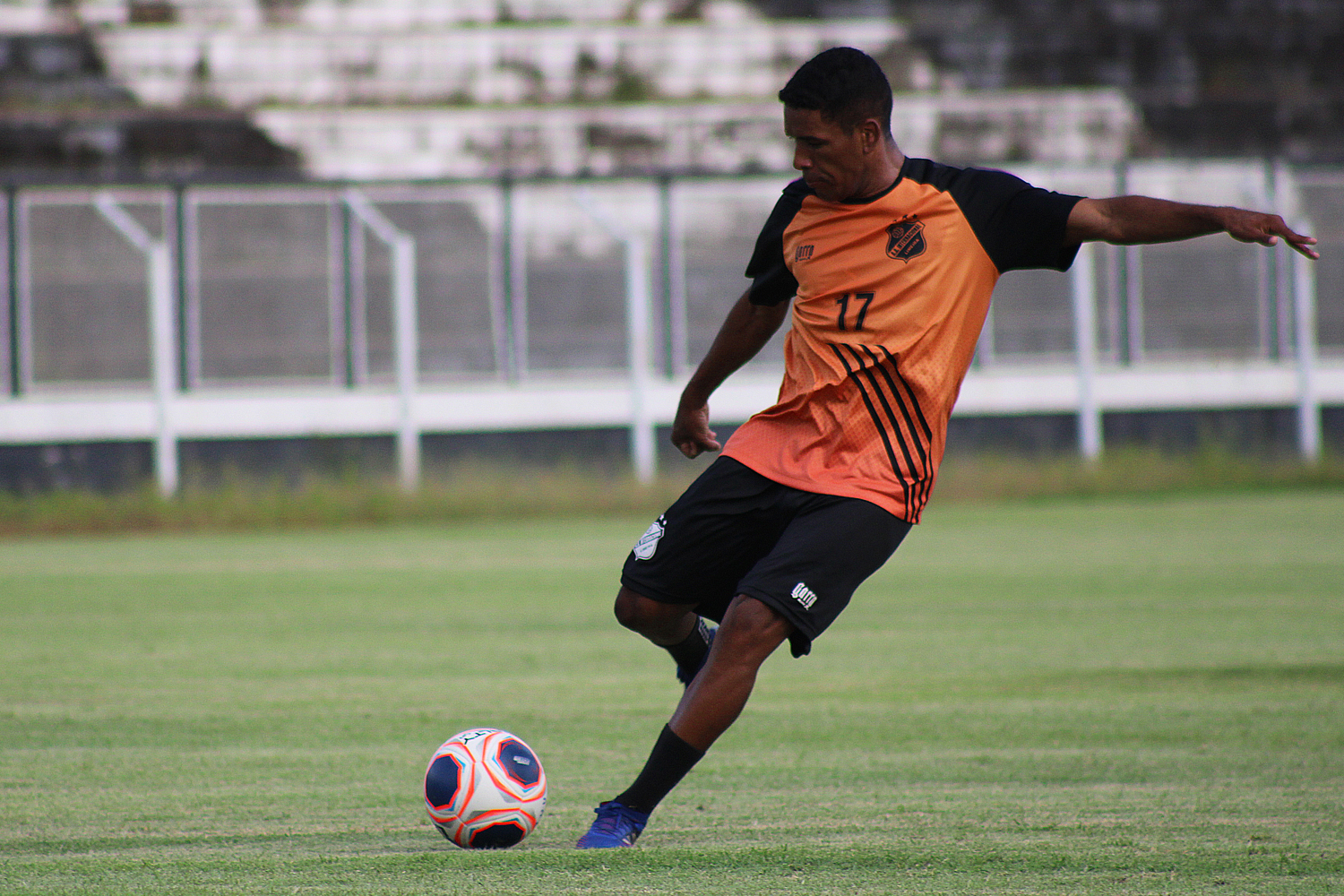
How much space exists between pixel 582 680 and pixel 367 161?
2663cm


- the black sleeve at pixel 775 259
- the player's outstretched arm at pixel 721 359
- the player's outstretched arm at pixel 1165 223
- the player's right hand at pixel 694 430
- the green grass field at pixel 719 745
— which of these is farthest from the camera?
the player's right hand at pixel 694 430

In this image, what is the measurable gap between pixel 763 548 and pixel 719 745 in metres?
1.76

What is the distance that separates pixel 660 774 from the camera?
3.92 meters

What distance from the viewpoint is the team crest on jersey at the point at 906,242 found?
4.09 meters

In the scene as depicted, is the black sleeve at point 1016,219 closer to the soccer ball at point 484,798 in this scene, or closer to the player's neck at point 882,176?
the player's neck at point 882,176

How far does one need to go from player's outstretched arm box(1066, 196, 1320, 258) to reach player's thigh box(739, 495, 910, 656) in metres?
0.90

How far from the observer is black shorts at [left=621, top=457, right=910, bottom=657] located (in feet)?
12.8

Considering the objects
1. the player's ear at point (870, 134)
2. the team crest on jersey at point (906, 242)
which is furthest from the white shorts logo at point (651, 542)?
the player's ear at point (870, 134)

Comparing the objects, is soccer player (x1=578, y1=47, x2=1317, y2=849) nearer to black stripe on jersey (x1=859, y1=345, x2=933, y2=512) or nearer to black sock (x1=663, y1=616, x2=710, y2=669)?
black stripe on jersey (x1=859, y1=345, x2=933, y2=512)

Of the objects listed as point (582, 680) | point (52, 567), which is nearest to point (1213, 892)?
point (582, 680)

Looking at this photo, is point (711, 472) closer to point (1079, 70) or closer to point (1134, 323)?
point (1134, 323)

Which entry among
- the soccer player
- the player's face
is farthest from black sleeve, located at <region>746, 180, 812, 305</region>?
the player's face

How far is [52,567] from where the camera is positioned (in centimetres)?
1343

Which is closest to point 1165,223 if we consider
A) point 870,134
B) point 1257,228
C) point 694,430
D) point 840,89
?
point 1257,228
